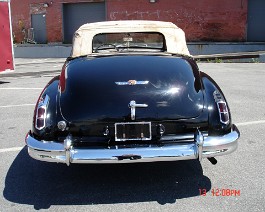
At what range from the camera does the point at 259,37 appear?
69.2 feet

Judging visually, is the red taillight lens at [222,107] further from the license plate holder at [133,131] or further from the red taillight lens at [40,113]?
the red taillight lens at [40,113]

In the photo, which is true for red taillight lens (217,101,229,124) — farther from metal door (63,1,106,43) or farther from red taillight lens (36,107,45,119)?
metal door (63,1,106,43)

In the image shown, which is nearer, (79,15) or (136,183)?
(136,183)

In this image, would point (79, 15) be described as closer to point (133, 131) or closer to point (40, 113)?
point (40, 113)

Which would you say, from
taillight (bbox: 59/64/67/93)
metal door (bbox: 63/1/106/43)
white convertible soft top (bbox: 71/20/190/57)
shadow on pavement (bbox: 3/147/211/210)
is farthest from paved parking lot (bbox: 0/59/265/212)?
metal door (bbox: 63/1/106/43)

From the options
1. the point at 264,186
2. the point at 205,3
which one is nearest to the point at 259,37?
the point at 205,3

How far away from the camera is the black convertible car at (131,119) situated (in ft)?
10.7

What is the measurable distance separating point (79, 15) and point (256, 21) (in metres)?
11.8

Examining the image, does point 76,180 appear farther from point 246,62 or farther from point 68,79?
point 246,62

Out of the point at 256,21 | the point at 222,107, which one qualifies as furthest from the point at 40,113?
the point at 256,21

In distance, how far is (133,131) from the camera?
11.0ft

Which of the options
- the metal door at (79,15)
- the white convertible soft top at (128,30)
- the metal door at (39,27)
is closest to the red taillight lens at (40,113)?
the white convertible soft top at (128,30)

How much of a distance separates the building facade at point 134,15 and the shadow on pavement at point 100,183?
18.4 m

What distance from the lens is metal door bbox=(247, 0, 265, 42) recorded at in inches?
821
